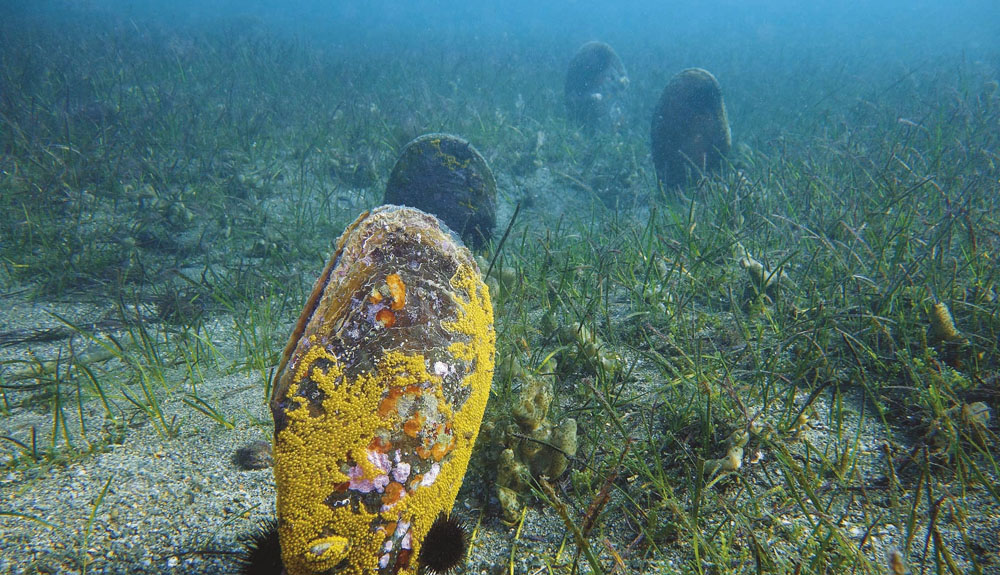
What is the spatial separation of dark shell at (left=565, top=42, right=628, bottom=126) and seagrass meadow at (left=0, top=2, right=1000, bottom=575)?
2777mm

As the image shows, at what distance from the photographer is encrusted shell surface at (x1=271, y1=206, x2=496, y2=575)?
128cm

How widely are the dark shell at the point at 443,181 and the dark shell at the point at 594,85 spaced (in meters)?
6.96

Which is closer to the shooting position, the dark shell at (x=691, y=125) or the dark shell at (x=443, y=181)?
the dark shell at (x=443, y=181)

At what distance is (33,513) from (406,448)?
6.32ft

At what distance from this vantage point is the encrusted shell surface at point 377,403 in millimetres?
1275

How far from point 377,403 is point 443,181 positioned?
4.37 m

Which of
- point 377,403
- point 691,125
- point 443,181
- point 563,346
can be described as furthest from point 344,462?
point 691,125

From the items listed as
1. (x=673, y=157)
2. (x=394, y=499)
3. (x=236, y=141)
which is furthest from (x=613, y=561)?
(x=236, y=141)

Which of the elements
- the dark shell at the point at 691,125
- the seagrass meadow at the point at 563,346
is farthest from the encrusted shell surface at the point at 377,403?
the dark shell at the point at 691,125

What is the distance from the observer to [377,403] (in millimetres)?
1355

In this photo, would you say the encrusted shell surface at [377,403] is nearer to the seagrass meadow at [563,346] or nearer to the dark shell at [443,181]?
the seagrass meadow at [563,346]

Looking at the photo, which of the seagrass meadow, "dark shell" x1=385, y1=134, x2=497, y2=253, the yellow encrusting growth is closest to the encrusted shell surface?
the yellow encrusting growth

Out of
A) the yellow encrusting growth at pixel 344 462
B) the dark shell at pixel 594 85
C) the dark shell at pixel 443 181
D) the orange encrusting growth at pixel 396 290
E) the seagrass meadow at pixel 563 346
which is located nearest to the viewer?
the yellow encrusting growth at pixel 344 462

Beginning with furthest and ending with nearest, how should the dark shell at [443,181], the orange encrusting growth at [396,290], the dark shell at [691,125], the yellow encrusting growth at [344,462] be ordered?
the dark shell at [691,125], the dark shell at [443,181], the orange encrusting growth at [396,290], the yellow encrusting growth at [344,462]
